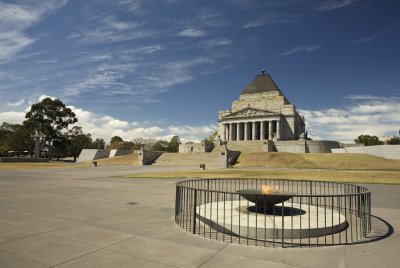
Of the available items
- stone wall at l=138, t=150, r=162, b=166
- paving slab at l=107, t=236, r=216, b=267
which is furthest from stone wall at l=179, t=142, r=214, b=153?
paving slab at l=107, t=236, r=216, b=267

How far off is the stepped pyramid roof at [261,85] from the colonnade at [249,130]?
14.7 m

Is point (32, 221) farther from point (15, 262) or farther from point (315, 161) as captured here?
point (315, 161)

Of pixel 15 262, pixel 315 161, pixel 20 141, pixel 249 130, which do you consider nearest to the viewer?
pixel 15 262

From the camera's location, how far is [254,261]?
6.24m

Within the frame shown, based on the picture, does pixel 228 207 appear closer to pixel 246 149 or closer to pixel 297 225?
pixel 297 225

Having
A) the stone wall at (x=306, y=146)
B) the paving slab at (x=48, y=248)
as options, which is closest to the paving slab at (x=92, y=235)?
the paving slab at (x=48, y=248)

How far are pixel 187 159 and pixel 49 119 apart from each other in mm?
51934

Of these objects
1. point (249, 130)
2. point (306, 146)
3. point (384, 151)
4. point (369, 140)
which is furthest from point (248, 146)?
point (369, 140)

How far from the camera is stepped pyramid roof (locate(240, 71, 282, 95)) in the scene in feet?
353

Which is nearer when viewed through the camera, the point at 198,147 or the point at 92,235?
the point at 92,235

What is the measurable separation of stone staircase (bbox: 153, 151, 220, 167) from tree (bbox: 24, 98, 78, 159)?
42.6m

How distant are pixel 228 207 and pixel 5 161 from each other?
6920cm

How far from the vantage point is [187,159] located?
2448 inches

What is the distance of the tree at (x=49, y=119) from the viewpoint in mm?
85750
